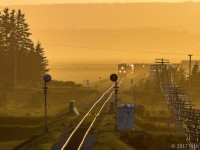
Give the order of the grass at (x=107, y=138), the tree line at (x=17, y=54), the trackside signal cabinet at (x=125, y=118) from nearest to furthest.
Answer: the grass at (x=107, y=138)
the trackside signal cabinet at (x=125, y=118)
the tree line at (x=17, y=54)

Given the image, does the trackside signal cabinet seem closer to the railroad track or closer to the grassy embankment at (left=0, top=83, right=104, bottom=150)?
the railroad track

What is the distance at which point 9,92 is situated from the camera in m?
103

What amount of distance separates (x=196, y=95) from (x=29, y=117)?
186 ft

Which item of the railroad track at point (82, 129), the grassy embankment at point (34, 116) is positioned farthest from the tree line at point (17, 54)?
the railroad track at point (82, 129)

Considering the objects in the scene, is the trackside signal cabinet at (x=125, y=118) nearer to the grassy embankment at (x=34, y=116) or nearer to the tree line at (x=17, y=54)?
the grassy embankment at (x=34, y=116)

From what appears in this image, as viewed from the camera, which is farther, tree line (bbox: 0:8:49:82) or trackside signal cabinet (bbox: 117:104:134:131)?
Result: tree line (bbox: 0:8:49:82)

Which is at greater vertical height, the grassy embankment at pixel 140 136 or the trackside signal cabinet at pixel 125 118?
the trackside signal cabinet at pixel 125 118

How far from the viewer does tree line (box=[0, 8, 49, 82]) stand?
12000 centimetres

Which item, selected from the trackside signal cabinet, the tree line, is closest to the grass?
the trackside signal cabinet

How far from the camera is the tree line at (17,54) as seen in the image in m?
120

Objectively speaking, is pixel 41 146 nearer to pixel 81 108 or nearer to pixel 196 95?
pixel 81 108

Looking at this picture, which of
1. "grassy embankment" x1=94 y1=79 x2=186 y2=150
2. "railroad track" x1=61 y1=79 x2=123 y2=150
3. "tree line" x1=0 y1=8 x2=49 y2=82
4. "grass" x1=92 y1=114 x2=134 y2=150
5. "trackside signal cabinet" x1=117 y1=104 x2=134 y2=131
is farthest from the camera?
"tree line" x1=0 y1=8 x2=49 y2=82

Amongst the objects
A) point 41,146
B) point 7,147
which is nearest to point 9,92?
point 7,147

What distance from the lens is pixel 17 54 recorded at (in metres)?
123
